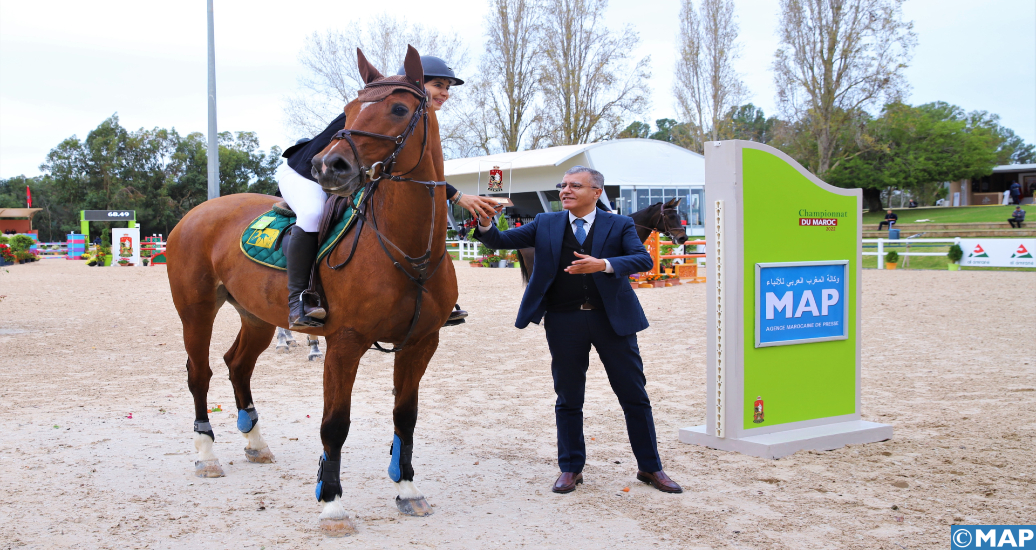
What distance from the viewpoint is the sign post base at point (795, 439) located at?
15.9ft

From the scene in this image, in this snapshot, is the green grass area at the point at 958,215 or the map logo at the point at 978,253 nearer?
the map logo at the point at 978,253

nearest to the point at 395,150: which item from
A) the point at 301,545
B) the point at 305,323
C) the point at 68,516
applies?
the point at 305,323

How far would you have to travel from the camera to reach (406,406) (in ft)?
13.3

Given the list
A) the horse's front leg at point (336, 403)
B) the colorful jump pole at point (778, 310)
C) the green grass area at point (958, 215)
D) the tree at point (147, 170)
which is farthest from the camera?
the tree at point (147, 170)

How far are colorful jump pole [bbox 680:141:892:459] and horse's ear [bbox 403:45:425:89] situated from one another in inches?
91.8

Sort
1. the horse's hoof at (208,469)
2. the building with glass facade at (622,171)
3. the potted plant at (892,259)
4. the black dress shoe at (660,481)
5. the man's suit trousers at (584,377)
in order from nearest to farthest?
1. the black dress shoe at (660,481)
2. the man's suit trousers at (584,377)
3. the horse's hoof at (208,469)
4. the potted plant at (892,259)
5. the building with glass facade at (622,171)

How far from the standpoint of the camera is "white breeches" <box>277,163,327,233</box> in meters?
3.88

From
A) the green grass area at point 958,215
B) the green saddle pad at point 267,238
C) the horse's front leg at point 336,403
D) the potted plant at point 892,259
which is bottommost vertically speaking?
the horse's front leg at point 336,403

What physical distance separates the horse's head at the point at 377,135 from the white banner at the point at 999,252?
22037 millimetres

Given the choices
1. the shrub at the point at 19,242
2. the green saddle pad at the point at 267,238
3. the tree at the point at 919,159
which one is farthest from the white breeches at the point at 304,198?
the tree at the point at 919,159

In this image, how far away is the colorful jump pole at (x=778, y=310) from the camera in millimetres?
4941

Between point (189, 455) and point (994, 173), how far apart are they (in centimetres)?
6061

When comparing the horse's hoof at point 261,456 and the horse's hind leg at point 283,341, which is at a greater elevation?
the horse's hind leg at point 283,341

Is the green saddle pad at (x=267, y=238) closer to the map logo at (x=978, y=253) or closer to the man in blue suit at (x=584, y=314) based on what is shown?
the man in blue suit at (x=584, y=314)
